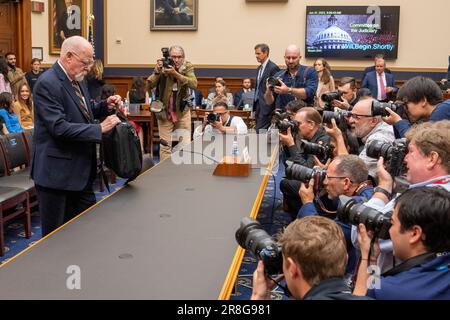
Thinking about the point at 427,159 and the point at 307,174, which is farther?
the point at 307,174

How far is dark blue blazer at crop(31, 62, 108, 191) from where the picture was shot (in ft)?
10.2

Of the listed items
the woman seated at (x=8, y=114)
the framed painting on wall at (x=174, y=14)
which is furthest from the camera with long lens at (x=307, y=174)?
the framed painting on wall at (x=174, y=14)

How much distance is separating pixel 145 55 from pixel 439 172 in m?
10.3

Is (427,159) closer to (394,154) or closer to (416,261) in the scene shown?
(394,154)

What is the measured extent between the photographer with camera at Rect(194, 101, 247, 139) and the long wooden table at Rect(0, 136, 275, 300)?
260cm

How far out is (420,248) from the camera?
1801 millimetres

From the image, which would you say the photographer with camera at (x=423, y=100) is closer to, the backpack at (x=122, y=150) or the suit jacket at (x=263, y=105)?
the backpack at (x=122, y=150)

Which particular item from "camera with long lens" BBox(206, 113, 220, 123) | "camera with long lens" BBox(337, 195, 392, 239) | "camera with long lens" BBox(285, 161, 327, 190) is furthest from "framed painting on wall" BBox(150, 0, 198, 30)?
"camera with long lens" BBox(337, 195, 392, 239)

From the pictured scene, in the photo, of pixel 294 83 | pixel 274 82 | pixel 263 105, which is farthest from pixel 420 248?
pixel 263 105

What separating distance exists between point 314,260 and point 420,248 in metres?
0.40

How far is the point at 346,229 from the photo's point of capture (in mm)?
2705

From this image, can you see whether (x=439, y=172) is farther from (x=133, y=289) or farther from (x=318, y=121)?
(x=318, y=121)

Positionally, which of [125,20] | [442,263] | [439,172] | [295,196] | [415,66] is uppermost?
[125,20]

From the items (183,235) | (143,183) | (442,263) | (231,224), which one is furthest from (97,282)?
(143,183)
